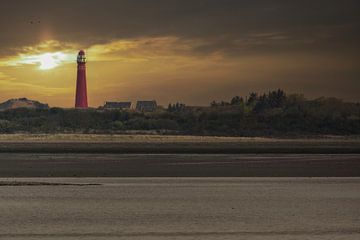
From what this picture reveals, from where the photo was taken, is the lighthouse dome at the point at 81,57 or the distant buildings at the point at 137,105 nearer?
the lighthouse dome at the point at 81,57

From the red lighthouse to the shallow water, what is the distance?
5560cm

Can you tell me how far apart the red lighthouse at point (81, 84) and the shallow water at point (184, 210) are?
182ft

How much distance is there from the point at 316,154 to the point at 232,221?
21.4 meters

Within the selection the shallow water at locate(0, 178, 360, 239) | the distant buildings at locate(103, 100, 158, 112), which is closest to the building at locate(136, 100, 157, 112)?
the distant buildings at locate(103, 100, 158, 112)

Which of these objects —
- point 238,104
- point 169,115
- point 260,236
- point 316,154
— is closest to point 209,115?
point 169,115

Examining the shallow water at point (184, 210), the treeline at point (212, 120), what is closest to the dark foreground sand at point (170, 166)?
the shallow water at point (184, 210)

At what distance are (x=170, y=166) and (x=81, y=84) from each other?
164ft

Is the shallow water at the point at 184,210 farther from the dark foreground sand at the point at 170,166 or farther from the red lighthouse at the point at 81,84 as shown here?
the red lighthouse at the point at 81,84

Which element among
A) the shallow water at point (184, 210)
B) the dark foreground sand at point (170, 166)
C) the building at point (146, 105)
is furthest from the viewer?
the building at point (146, 105)

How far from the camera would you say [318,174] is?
20.4m

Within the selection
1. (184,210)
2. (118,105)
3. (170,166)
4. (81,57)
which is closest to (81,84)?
(81,57)

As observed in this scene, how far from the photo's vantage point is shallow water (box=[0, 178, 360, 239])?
9.46 metres

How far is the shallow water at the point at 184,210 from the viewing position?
372 inches

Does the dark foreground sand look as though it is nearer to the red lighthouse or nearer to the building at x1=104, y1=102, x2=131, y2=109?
the red lighthouse
